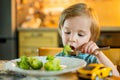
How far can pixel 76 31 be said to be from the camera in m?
1.27

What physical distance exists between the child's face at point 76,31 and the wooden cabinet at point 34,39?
1.96 m

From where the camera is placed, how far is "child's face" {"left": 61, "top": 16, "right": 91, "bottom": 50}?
127 centimetres

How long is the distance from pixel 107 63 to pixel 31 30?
2.29 metres

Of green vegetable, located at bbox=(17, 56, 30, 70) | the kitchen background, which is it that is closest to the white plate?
green vegetable, located at bbox=(17, 56, 30, 70)

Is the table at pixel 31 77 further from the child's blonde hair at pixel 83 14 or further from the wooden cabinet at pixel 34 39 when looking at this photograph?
the wooden cabinet at pixel 34 39

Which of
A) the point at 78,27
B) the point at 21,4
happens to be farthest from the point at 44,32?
the point at 78,27

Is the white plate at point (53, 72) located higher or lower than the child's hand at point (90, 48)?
lower

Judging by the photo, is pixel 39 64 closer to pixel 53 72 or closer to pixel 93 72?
pixel 53 72

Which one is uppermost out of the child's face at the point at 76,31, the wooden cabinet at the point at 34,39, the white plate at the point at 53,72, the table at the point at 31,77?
the child's face at the point at 76,31

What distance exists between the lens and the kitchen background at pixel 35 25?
3.29 metres

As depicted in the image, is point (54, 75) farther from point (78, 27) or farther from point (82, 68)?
point (78, 27)

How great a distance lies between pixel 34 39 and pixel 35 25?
0.25m

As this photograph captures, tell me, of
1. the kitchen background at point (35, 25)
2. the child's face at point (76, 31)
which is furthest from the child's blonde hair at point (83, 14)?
the kitchen background at point (35, 25)

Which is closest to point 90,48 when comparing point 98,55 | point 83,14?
point 98,55
